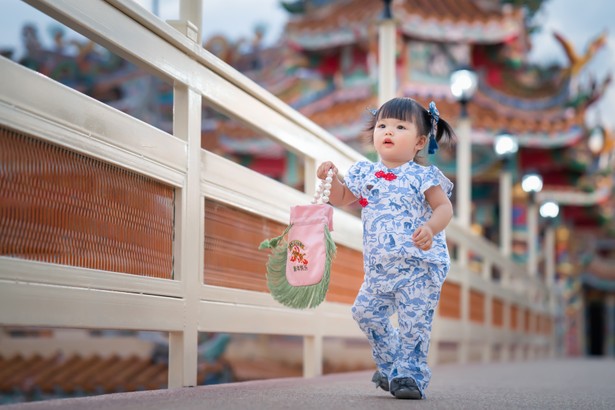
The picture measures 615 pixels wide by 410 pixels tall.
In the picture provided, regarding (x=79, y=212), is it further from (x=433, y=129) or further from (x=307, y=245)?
(x=433, y=129)

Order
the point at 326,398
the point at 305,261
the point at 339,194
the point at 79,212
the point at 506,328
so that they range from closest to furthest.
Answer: the point at 79,212, the point at 326,398, the point at 305,261, the point at 339,194, the point at 506,328

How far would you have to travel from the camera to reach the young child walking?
4047 millimetres

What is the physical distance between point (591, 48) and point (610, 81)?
859 millimetres

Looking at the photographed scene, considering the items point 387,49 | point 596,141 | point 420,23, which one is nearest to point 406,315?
point 387,49

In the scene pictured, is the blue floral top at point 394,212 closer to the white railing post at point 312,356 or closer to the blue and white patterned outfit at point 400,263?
the blue and white patterned outfit at point 400,263

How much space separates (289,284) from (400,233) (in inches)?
18.7

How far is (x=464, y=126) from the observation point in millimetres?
11969

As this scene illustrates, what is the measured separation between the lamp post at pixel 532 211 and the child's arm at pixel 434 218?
1336 cm

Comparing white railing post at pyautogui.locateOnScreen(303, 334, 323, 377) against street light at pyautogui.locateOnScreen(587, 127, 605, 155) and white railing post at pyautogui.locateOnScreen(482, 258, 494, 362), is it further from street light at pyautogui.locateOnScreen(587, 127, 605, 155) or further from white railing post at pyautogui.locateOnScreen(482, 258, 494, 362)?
street light at pyautogui.locateOnScreen(587, 127, 605, 155)

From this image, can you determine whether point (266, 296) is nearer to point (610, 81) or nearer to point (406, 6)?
point (406, 6)

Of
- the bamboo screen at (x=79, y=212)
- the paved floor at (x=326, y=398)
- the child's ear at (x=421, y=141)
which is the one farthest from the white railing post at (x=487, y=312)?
the bamboo screen at (x=79, y=212)

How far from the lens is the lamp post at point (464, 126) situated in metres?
11.4

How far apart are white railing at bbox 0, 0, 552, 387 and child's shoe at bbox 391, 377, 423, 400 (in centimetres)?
78

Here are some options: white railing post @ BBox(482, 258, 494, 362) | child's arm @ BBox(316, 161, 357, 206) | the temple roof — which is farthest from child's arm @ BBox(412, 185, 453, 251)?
the temple roof
